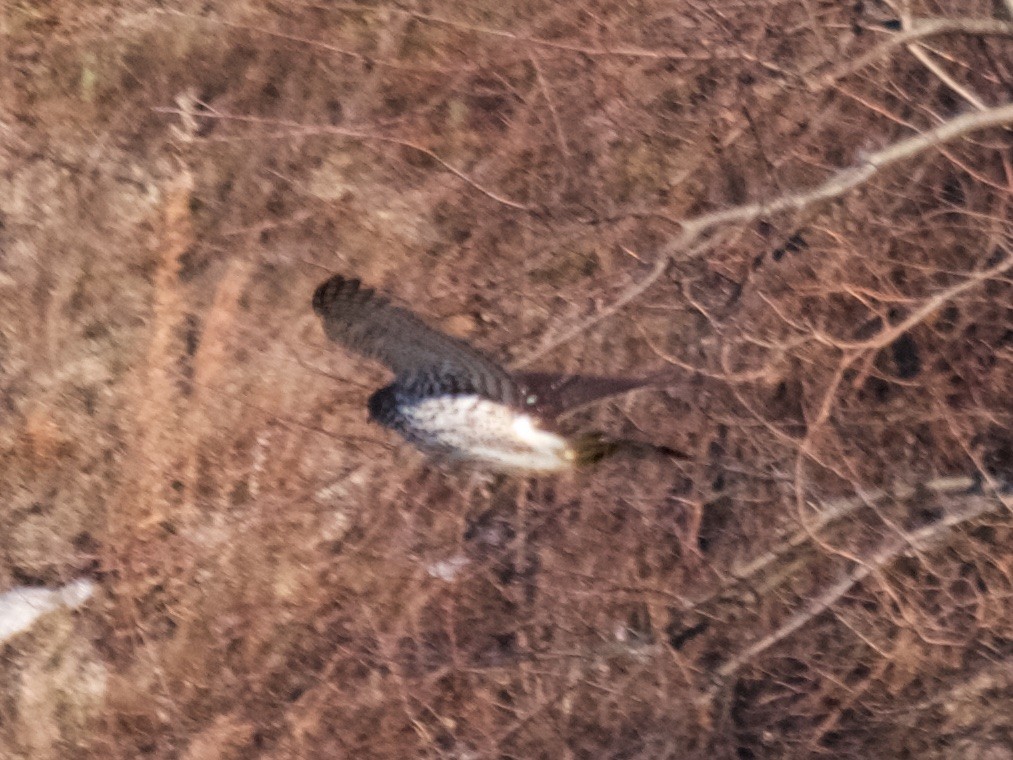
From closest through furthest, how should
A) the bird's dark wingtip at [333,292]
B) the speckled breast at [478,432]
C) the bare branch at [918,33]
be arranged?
the bird's dark wingtip at [333,292] < the speckled breast at [478,432] < the bare branch at [918,33]

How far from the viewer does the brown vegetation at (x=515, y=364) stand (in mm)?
4246

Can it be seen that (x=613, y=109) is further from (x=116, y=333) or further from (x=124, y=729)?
(x=124, y=729)

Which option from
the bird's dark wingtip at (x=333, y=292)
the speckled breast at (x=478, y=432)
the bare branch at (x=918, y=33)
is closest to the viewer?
the bird's dark wingtip at (x=333, y=292)

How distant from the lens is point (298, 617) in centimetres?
432

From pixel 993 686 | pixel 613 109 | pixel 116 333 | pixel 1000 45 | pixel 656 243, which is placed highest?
pixel 1000 45

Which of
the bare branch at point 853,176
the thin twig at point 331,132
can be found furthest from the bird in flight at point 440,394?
the bare branch at point 853,176

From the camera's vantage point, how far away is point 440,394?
3.68 metres

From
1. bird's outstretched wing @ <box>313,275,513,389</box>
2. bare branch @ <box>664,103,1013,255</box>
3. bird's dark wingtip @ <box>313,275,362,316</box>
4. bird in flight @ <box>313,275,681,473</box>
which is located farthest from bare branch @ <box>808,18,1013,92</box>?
bird's dark wingtip @ <box>313,275,362,316</box>

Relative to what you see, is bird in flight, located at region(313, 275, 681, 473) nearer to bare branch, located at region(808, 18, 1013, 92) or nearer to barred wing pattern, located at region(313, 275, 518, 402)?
barred wing pattern, located at region(313, 275, 518, 402)

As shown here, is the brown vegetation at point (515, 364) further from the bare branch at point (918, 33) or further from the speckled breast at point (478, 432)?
the speckled breast at point (478, 432)

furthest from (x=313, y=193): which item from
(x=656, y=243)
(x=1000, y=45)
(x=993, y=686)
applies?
(x=993, y=686)

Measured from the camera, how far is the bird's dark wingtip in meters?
3.60

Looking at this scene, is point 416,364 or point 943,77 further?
point 943,77

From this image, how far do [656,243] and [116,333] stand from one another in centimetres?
201
